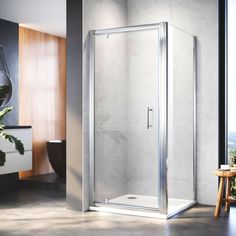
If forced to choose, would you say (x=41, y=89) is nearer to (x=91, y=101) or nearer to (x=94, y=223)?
(x=91, y=101)

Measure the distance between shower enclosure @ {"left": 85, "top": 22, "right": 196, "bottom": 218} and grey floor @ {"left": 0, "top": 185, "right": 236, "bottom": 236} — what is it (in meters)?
0.25

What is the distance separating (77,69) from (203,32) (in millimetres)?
1690

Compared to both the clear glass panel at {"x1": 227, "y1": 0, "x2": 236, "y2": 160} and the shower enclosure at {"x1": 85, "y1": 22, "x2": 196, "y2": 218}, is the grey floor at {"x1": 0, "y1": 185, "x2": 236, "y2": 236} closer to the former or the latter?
the shower enclosure at {"x1": 85, "y1": 22, "x2": 196, "y2": 218}

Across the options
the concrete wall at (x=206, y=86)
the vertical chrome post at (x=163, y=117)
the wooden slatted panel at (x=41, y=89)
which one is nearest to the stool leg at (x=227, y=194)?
the concrete wall at (x=206, y=86)

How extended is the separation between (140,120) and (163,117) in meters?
0.29

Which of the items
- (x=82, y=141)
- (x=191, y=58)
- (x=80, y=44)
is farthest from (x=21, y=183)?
(x=191, y=58)

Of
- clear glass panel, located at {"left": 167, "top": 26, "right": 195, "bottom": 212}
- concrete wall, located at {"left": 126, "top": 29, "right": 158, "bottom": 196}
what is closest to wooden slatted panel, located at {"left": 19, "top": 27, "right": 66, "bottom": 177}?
concrete wall, located at {"left": 126, "top": 29, "right": 158, "bottom": 196}

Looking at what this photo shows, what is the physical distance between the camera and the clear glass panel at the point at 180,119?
4.84 meters

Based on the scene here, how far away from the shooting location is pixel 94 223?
448cm

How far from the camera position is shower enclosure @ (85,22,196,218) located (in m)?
4.77

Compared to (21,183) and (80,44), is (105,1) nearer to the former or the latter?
(80,44)

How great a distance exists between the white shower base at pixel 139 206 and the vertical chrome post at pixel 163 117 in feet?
0.32

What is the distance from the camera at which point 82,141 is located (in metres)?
5.06

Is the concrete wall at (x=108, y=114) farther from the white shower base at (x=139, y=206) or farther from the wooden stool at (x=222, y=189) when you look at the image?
the wooden stool at (x=222, y=189)
